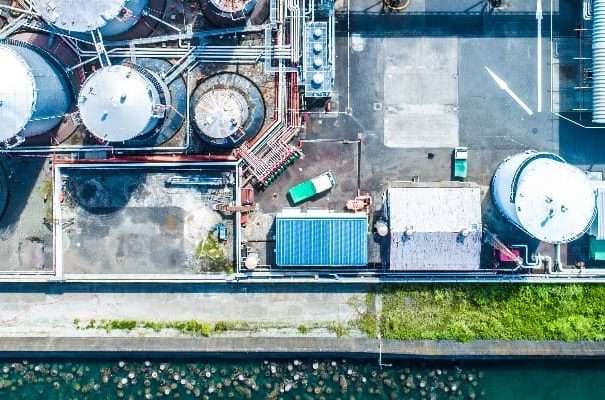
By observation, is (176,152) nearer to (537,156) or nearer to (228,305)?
(228,305)

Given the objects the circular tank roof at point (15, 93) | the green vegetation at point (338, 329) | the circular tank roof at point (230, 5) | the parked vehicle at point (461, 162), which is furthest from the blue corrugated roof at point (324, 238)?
the circular tank roof at point (15, 93)

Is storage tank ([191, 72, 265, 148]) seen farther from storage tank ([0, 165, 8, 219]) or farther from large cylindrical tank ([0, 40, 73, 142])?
storage tank ([0, 165, 8, 219])

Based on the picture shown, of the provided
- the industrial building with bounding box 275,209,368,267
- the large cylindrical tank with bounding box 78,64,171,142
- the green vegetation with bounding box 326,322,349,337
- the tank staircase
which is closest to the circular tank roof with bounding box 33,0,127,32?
the tank staircase

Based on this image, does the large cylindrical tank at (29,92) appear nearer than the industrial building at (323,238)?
Yes

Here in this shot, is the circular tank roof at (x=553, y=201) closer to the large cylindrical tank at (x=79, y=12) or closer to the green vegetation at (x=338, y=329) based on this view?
the green vegetation at (x=338, y=329)

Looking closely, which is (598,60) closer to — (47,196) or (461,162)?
(461,162)
